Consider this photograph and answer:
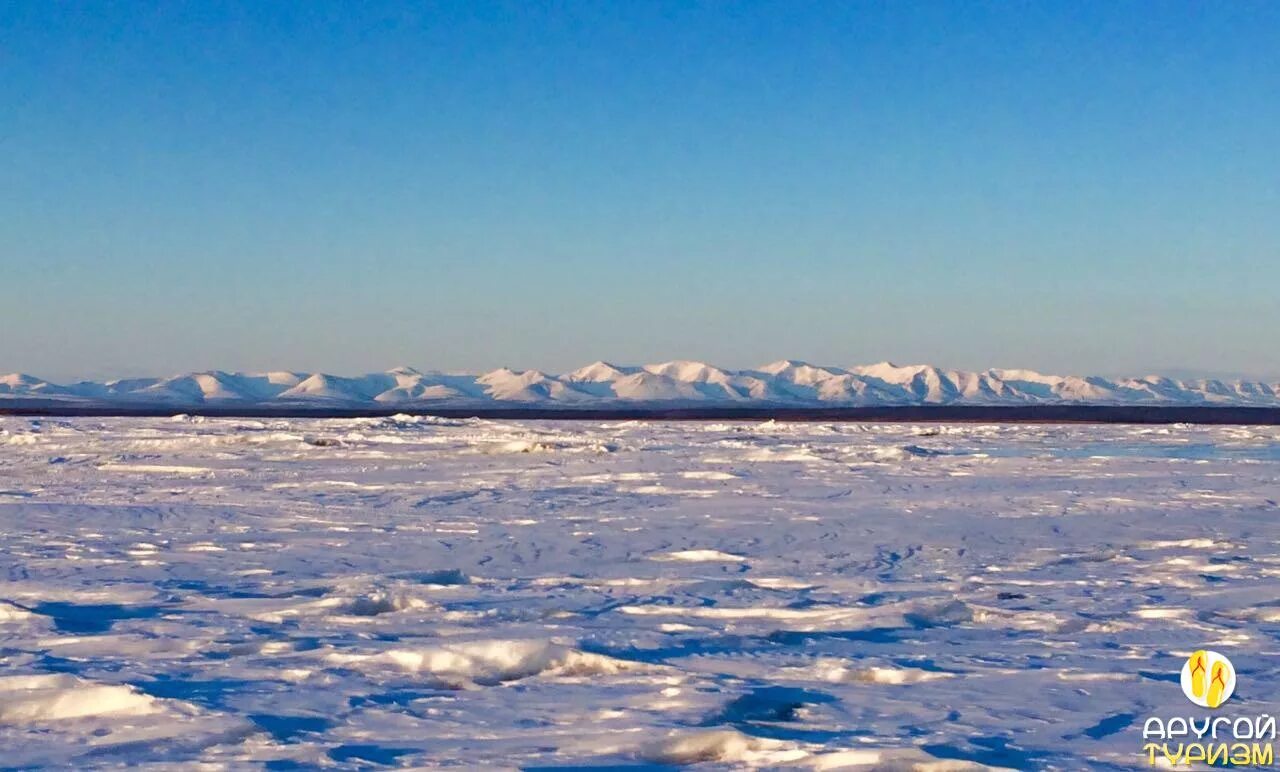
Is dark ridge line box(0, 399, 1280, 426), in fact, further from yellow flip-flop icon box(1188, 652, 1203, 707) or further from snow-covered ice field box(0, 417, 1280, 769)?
yellow flip-flop icon box(1188, 652, 1203, 707)

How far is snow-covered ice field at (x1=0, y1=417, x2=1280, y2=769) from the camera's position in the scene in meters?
5.43

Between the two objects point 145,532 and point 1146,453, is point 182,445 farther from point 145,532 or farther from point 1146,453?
point 1146,453

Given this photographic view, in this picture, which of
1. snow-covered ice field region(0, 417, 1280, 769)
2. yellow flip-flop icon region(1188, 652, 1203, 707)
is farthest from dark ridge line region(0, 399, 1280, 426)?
yellow flip-flop icon region(1188, 652, 1203, 707)

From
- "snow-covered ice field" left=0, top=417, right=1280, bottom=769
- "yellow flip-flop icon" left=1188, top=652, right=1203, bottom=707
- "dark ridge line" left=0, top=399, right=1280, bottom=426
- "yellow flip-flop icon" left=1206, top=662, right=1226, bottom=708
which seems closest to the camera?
"snow-covered ice field" left=0, top=417, right=1280, bottom=769

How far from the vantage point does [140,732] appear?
5414mm

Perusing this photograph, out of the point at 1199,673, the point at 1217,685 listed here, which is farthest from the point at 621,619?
the point at 1217,685

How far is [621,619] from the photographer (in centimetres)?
807

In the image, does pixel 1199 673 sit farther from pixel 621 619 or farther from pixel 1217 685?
pixel 621 619

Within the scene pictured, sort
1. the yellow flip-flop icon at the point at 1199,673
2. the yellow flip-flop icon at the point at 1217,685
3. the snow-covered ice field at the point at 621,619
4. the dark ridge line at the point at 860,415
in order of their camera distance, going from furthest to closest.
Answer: the dark ridge line at the point at 860,415
the yellow flip-flop icon at the point at 1199,673
the yellow flip-flop icon at the point at 1217,685
the snow-covered ice field at the point at 621,619

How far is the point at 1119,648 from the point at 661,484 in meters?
10.9

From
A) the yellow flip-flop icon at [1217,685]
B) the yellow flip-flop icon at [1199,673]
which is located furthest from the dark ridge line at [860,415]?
the yellow flip-flop icon at [1217,685]

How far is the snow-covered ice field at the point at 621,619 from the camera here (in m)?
5.43

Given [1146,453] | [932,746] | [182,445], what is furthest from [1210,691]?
[182,445]

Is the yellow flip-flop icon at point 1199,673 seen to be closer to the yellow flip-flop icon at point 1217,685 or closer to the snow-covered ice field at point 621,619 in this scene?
the yellow flip-flop icon at point 1217,685
